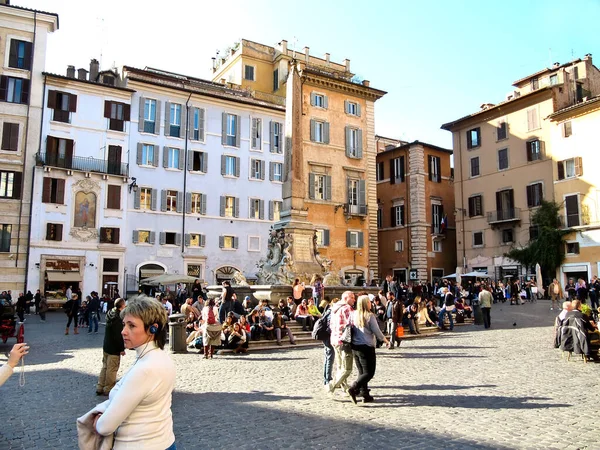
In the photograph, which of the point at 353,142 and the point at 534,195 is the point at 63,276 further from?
the point at 534,195

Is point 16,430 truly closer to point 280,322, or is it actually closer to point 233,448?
point 233,448

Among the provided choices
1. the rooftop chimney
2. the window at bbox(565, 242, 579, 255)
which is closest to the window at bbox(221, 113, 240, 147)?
the rooftop chimney

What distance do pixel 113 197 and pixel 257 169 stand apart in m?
10.3

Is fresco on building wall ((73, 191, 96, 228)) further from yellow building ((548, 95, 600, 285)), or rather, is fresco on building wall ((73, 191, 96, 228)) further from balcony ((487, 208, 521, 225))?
yellow building ((548, 95, 600, 285))

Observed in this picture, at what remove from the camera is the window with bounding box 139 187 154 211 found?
32.8 metres

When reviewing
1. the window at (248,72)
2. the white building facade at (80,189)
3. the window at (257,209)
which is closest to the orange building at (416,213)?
the window at (257,209)

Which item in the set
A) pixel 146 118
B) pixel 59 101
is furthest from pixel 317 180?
pixel 59 101

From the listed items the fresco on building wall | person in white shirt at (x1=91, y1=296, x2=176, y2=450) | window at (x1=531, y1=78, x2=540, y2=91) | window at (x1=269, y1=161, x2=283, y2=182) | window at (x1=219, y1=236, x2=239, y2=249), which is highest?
window at (x1=531, y1=78, x2=540, y2=91)

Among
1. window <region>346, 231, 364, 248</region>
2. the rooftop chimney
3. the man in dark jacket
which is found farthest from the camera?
window <region>346, 231, 364, 248</region>

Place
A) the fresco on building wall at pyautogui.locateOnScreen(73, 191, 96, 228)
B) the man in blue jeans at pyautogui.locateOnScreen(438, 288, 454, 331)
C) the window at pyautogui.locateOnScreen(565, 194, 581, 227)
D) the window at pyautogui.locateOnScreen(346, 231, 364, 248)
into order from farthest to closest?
the window at pyautogui.locateOnScreen(346, 231, 364, 248), the window at pyautogui.locateOnScreen(565, 194, 581, 227), the fresco on building wall at pyautogui.locateOnScreen(73, 191, 96, 228), the man in blue jeans at pyautogui.locateOnScreen(438, 288, 454, 331)

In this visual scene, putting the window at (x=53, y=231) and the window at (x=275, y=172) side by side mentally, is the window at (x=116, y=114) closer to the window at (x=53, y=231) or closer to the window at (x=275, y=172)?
the window at (x=53, y=231)

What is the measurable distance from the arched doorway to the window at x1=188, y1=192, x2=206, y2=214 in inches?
158

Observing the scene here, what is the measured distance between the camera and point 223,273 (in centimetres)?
3497

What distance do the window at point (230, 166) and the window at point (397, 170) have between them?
1324cm
